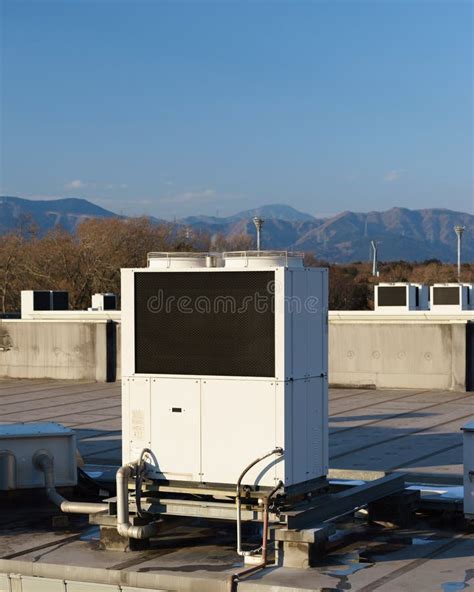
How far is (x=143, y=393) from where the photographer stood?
9.72 m

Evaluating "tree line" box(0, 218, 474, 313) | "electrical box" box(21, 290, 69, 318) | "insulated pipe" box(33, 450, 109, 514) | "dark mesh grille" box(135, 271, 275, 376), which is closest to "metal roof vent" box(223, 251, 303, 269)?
"dark mesh grille" box(135, 271, 275, 376)

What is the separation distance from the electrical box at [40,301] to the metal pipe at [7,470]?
2279 centimetres

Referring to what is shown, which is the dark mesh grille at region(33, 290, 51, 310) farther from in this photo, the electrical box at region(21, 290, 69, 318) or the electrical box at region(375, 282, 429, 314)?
the electrical box at region(375, 282, 429, 314)

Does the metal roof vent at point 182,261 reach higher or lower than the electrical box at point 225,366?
higher

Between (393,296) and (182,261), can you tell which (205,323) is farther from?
(393,296)

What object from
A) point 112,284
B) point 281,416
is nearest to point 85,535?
point 281,416

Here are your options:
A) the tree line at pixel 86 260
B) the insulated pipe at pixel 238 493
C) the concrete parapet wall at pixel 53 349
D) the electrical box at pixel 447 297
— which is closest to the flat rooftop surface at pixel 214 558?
the insulated pipe at pixel 238 493

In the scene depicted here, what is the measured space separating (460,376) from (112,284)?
→ 1686 inches

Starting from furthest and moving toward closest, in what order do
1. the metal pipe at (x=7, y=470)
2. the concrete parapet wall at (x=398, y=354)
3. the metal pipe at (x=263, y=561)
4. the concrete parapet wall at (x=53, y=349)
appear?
the concrete parapet wall at (x=53, y=349), the concrete parapet wall at (x=398, y=354), the metal pipe at (x=7, y=470), the metal pipe at (x=263, y=561)

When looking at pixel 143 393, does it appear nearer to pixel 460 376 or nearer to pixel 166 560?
pixel 166 560

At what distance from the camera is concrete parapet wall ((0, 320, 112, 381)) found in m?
29.2

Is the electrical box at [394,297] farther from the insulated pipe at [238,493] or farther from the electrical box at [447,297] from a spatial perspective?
the insulated pipe at [238,493]

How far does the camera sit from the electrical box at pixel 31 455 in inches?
451

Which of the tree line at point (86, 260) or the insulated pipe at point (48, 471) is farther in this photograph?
the tree line at point (86, 260)
